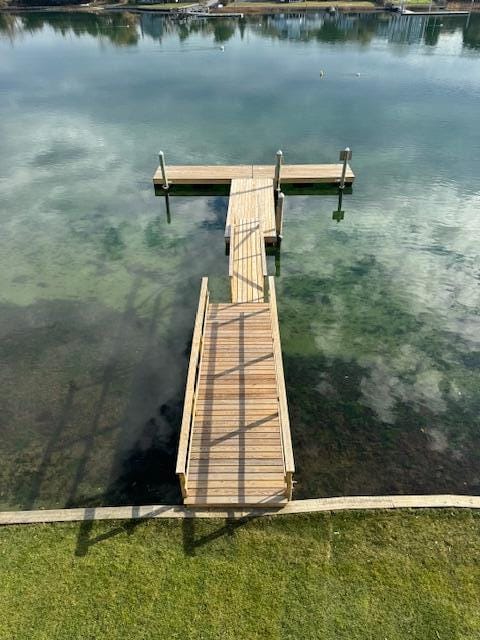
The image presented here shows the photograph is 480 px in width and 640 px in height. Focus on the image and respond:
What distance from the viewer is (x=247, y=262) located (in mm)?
17938

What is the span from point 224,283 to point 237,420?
841 cm

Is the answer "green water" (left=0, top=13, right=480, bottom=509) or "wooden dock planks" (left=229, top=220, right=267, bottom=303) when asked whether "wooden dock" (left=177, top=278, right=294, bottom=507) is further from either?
"wooden dock planks" (left=229, top=220, right=267, bottom=303)

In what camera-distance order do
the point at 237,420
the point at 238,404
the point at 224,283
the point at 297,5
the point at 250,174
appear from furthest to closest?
the point at 297,5, the point at 250,174, the point at 224,283, the point at 238,404, the point at 237,420

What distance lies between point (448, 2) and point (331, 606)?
119 m

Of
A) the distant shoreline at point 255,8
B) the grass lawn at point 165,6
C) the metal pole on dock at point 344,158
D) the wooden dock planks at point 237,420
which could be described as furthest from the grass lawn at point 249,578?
the grass lawn at point 165,6

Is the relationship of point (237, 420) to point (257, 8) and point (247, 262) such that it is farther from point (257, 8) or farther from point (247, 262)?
point (257, 8)

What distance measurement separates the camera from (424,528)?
9.31 m

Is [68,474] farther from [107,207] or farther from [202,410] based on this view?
[107,207]

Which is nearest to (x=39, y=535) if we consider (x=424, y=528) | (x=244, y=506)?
(x=244, y=506)

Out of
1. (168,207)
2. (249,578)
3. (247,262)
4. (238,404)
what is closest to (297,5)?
(168,207)

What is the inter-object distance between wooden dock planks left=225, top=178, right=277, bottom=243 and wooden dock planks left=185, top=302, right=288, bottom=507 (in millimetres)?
7605

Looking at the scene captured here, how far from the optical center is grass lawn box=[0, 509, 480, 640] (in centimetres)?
791

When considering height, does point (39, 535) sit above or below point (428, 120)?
below

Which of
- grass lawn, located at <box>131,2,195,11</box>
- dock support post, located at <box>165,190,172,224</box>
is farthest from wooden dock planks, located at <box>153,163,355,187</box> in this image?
grass lawn, located at <box>131,2,195,11</box>
